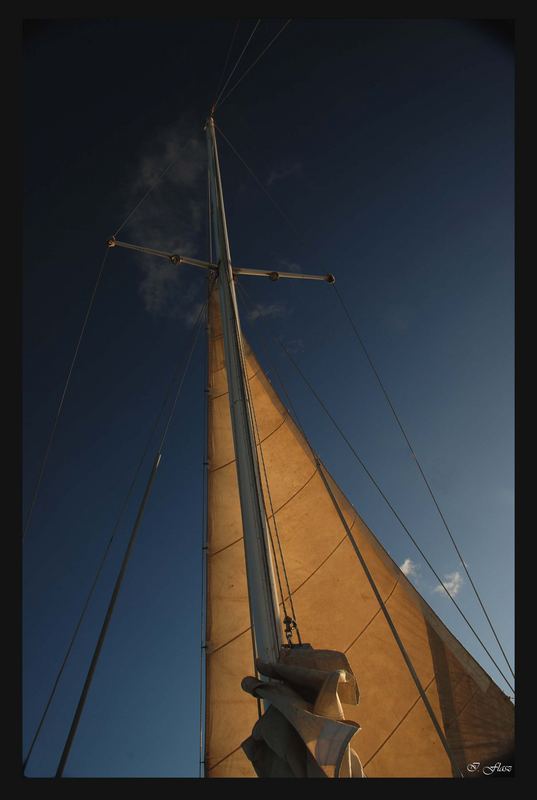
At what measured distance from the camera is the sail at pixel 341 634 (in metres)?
3.75

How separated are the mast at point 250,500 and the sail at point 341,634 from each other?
22.7 inches

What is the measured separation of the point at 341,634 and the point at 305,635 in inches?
14.7

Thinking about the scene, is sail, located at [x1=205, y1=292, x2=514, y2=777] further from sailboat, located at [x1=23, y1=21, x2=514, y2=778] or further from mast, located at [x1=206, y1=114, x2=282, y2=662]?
mast, located at [x1=206, y1=114, x2=282, y2=662]

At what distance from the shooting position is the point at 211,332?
7051 millimetres

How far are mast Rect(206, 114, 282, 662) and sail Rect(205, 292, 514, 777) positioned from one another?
578mm

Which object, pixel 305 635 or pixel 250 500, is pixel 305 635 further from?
pixel 250 500

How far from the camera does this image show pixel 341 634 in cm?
436

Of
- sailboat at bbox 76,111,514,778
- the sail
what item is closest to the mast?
sailboat at bbox 76,111,514,778

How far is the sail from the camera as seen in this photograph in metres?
3.75

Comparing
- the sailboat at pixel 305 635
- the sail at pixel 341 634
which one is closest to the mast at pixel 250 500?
the sailboat at pixel 305 635

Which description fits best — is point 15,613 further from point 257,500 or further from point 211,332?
point 211,332

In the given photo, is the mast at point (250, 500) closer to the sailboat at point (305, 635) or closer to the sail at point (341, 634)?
the sailboat at point (305, 635)

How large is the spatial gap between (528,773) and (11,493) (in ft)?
9.43

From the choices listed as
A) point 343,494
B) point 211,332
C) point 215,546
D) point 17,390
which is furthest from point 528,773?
point 211,332
